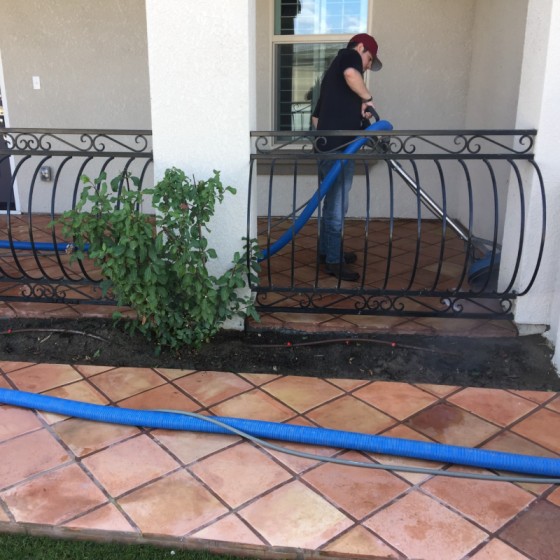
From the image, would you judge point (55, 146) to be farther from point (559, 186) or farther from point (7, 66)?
point (559, 186)

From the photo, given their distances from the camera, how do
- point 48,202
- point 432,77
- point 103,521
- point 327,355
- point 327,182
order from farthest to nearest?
point 48,202 → point 432,77 → point 327,182 → point 327,355 → point 103,521

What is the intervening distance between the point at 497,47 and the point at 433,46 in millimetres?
749

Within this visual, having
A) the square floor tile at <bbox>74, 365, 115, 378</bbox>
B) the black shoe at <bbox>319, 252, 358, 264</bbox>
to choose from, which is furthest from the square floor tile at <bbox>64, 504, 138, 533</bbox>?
the black shoe at <bbox>319, 252, 358, 264</bbox>

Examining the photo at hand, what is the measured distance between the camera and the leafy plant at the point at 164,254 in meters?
2.67

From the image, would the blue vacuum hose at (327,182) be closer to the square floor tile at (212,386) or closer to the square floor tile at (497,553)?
the square floor tile at (212,386)

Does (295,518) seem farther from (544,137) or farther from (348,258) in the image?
(348,258)

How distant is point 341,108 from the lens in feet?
12.0

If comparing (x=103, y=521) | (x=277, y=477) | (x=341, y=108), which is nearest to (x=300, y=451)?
(x=277, y=477)

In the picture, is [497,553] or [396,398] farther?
[396,398]

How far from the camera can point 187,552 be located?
1.82m

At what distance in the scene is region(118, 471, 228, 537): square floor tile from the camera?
1881 mm

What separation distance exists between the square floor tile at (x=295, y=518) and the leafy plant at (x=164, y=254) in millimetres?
1087

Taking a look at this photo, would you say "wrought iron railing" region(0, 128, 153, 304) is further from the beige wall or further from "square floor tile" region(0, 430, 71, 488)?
"square floor tile" region(0, 430, 71, 488)

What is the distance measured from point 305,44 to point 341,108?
1701 mm
